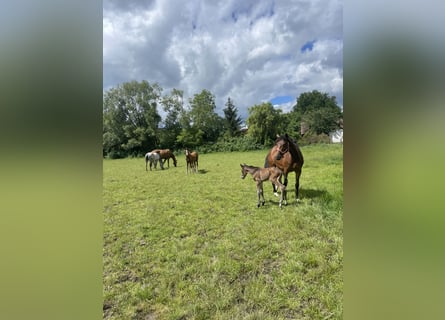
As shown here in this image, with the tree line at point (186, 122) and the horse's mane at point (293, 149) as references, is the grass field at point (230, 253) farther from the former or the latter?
the tree line at point (186, 122)

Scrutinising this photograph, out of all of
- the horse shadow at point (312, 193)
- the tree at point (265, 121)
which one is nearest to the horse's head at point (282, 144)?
the horse shadow at point (312, 193)

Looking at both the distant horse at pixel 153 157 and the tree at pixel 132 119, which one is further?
the distant horse at pixel 153 157

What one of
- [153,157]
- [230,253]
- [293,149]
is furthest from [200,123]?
[230,253]

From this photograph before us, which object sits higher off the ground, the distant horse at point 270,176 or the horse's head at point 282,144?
the horse's head at point 282,144

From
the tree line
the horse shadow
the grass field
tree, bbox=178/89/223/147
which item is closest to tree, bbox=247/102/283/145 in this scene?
the tree line

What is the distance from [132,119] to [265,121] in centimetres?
279

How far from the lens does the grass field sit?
1799 millimetres

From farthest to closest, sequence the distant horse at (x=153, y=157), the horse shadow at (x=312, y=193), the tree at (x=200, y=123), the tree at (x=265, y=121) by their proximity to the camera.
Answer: the distant horse at (x=153, y=157) → the tree at (x=200, y=123) → the tree at (x=265, y=121) → the horse shadow at (x=312, y=193)

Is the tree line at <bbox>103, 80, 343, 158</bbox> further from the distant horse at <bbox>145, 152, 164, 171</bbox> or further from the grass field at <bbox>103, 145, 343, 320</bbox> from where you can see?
the grass field at <bbox>103, 145, 343, 320</bbox>

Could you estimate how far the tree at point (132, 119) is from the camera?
3520 mm

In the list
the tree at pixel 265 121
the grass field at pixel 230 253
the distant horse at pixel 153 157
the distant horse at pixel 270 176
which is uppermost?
the tree at pixel 265 121
